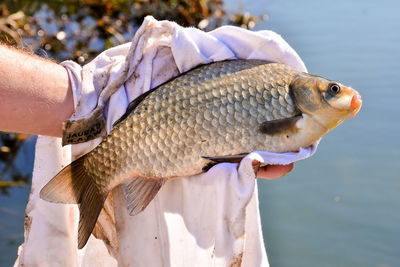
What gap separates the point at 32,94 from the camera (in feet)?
6.41

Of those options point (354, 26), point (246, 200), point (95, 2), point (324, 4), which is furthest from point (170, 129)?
point (95, 2)

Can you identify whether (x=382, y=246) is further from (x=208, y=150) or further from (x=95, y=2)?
(x=95, y=2)

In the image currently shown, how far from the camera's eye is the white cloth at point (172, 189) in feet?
5.75

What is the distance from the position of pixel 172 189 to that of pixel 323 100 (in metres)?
0.58

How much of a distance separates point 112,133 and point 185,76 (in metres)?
0.31

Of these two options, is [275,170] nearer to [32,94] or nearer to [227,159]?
[227,159]

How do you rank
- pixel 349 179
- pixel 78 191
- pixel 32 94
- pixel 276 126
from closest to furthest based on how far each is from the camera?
1. pixel 276 126
2. pixel 78 191
3. pixel 32 94
4. pixel 349 179

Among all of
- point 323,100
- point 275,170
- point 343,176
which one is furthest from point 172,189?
point 343,176

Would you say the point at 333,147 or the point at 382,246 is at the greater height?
the point at 333,147

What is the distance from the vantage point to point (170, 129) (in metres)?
1.77

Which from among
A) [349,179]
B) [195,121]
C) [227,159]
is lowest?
[349,179]

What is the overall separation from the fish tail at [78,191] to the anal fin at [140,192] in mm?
80

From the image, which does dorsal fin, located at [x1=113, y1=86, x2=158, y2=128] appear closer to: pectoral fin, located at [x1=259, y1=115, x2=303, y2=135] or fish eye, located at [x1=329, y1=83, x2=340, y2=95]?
pectoral fin, located at [x1=259, y1=115, x2=303, y2=135]

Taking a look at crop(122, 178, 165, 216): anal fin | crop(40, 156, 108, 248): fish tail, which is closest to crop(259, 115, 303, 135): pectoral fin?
crop(122, 178, 165, 216): anal fin
